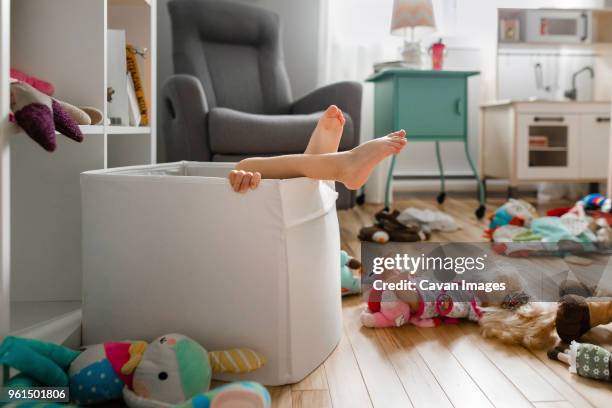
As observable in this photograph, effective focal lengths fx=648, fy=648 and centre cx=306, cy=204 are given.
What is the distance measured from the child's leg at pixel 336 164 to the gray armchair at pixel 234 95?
52.5 inches

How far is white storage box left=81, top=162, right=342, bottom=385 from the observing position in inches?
42.2

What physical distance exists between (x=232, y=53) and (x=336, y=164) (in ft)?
7.14

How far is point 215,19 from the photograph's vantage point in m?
3.11

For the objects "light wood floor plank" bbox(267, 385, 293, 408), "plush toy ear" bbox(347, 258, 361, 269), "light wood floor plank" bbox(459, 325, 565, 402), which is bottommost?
"light wood floor plank" bbox(267, 385, 293, 408)

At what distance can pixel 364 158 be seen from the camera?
1182mm

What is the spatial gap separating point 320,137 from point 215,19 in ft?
6.60

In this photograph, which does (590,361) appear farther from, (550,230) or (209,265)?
(550,230)

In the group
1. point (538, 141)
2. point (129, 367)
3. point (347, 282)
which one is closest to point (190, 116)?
point (347, 282)

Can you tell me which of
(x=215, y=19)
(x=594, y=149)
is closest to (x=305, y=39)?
(x=215, y=19)

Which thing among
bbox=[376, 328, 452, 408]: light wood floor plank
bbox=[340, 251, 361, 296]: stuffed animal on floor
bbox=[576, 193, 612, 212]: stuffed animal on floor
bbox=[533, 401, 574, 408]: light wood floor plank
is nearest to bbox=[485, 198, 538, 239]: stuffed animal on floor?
bbox=[576, 193, 612, 212]: stuffed animal on floor

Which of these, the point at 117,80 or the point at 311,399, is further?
the point at 117,80

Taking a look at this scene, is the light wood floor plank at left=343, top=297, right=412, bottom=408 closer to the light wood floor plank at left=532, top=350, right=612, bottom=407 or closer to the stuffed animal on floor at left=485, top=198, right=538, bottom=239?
the light wood floor plank at left=532, top=350, right=612, bottom=407

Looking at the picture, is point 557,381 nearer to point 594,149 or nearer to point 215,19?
point 215,19

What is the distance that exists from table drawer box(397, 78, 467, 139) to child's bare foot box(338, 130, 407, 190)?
1.99m
